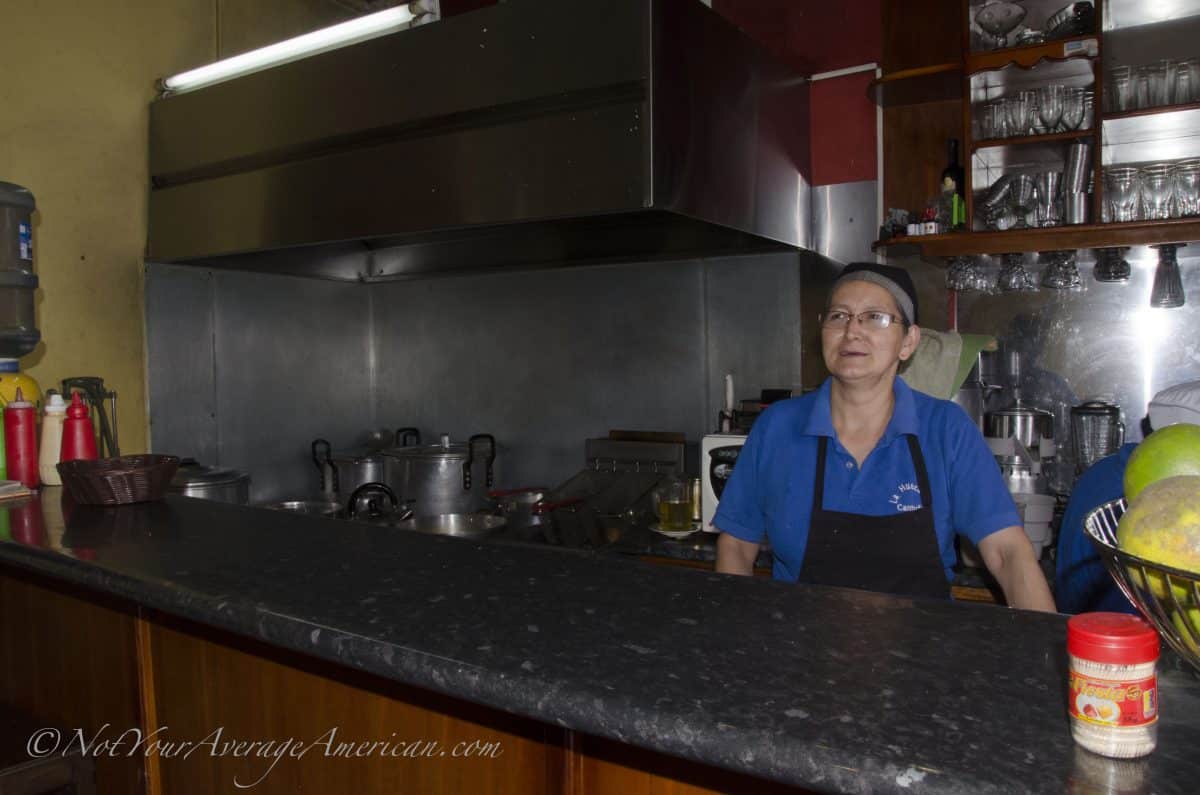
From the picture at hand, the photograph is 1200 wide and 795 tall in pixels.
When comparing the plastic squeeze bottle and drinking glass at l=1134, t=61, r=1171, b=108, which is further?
drinking glass at l=1134, t=61, r=1171, b=108

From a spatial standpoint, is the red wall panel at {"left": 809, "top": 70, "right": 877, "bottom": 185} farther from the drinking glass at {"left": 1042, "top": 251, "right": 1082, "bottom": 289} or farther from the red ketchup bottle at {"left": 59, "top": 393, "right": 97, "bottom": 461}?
the red ketchup bottle at {"left": 59, "top": 393, "right": 97, "bottom": 461}

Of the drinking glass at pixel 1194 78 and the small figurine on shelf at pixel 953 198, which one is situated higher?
the drinking glass at pixel 1194 78

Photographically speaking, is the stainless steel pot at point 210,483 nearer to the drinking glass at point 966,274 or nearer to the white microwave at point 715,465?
the white microwave at point 715,465

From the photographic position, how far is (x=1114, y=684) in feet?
2.14

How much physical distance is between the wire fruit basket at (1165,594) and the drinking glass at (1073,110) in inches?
110

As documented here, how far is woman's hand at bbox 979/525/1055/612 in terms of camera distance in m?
1.64

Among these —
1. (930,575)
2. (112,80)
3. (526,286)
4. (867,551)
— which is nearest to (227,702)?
(867,551)

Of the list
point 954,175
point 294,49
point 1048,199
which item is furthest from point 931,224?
point 294,49

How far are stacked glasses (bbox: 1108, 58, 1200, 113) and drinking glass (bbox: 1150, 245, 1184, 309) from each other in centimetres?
49

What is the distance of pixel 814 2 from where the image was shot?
3428mm

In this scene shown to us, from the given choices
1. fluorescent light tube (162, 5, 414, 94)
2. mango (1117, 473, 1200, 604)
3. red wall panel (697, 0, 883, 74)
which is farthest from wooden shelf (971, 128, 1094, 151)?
mango (1117, 473, 1200, 604)

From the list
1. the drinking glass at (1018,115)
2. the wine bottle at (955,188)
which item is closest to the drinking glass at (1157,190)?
the drinking glass at (1018,115)

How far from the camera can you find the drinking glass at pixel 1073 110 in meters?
2.92

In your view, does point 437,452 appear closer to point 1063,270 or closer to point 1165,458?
point 1063,270
